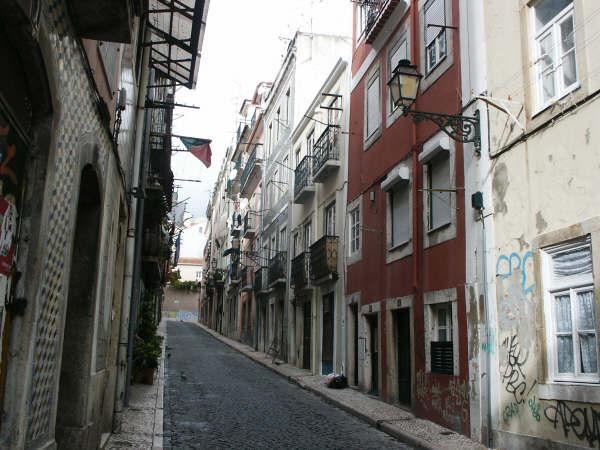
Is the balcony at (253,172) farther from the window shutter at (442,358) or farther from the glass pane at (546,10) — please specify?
the glass pane at (546,10)

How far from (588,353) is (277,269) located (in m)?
17.9

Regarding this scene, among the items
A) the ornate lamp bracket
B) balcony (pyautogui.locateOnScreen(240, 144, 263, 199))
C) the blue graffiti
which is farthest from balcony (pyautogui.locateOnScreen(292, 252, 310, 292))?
balcony (pyautogui.locateOnScreen(240, 144, 263, 199))

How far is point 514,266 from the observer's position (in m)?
8.24

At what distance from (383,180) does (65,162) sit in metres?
9.30

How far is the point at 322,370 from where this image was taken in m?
17.7

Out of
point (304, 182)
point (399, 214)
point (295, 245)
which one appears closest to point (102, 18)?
point (399, 214)

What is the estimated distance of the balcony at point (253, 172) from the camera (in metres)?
31.5

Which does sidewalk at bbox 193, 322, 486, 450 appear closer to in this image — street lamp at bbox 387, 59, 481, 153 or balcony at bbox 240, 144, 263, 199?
street lamp at bbox 387, 59, 481, 153

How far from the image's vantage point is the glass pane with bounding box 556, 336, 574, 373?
7.26 m

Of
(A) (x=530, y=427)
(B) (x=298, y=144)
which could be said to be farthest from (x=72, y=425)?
(B) (x=298, y=144)

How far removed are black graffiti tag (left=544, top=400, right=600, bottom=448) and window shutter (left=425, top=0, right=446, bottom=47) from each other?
6.81m

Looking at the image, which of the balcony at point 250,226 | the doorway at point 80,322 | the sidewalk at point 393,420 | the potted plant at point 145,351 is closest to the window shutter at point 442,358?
the sidewalk at point 393,420

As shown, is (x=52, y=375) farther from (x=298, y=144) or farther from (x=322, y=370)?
(x=298, y=144)

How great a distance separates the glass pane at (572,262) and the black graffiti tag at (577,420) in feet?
4.91
